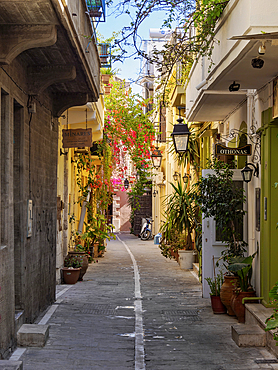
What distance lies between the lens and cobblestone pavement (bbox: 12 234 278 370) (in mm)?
5914

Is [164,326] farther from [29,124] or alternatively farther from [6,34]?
[6,34]

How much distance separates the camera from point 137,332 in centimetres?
735

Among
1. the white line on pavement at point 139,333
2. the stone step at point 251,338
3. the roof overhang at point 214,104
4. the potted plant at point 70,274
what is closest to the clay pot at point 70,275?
the potted plant at point 70,274

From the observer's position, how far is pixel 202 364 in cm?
588

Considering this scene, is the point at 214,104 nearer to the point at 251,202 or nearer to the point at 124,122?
the point at 251,202

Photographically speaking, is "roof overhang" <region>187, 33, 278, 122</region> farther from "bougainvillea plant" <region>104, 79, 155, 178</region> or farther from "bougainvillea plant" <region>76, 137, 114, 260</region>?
"bougainvillea plant" <region>104, 79, 155, 178</region>

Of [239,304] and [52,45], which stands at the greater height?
[52,45]

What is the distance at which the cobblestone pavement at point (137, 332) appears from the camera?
591cm

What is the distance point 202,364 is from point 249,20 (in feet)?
13.6

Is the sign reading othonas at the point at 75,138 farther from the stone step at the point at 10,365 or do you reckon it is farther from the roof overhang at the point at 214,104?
the stone step at the point at 10,365

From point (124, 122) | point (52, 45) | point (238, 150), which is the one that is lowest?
point (238, 150)

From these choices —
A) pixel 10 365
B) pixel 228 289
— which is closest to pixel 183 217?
pixel 228 289

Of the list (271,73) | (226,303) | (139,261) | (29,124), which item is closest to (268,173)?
(271,73)

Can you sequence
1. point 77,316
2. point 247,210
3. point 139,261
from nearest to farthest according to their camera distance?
point 77,316 < point 247,210 < point 139,261
